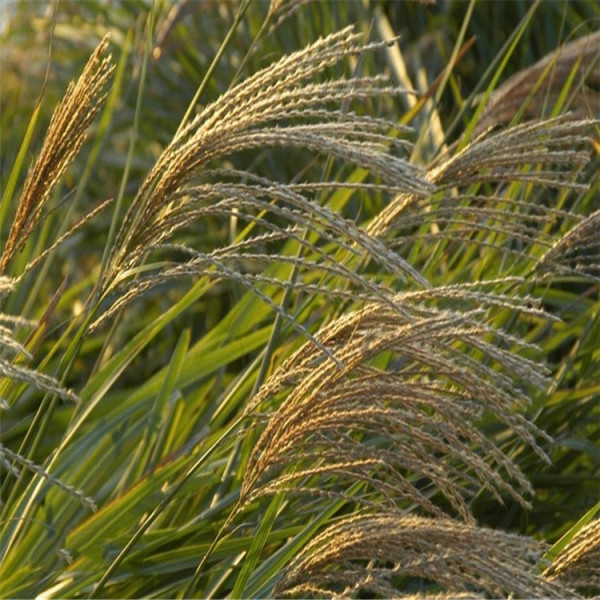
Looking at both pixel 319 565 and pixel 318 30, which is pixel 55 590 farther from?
pixel 318 30

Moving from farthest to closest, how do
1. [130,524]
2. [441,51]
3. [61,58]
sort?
1. [61,58]
2. [441,51]
3. [130,524]

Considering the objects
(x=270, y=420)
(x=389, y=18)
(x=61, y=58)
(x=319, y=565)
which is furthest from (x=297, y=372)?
(x=61, y=58)

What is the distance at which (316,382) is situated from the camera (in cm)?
143

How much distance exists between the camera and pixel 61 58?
616cm

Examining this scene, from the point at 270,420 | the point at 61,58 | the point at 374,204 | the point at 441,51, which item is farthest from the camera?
the point at 61,58

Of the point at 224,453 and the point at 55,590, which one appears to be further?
the point at 224,453

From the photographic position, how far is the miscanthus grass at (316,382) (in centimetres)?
135

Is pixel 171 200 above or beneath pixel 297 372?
above

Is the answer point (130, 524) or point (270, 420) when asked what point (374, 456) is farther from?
point (130, 524)

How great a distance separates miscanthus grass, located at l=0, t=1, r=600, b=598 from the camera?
53.3 inches

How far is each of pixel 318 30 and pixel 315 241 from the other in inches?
77.8

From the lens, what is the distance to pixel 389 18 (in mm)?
4910

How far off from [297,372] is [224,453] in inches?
35.6

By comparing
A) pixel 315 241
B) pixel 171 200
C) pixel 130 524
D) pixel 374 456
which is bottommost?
pixel 130 524
